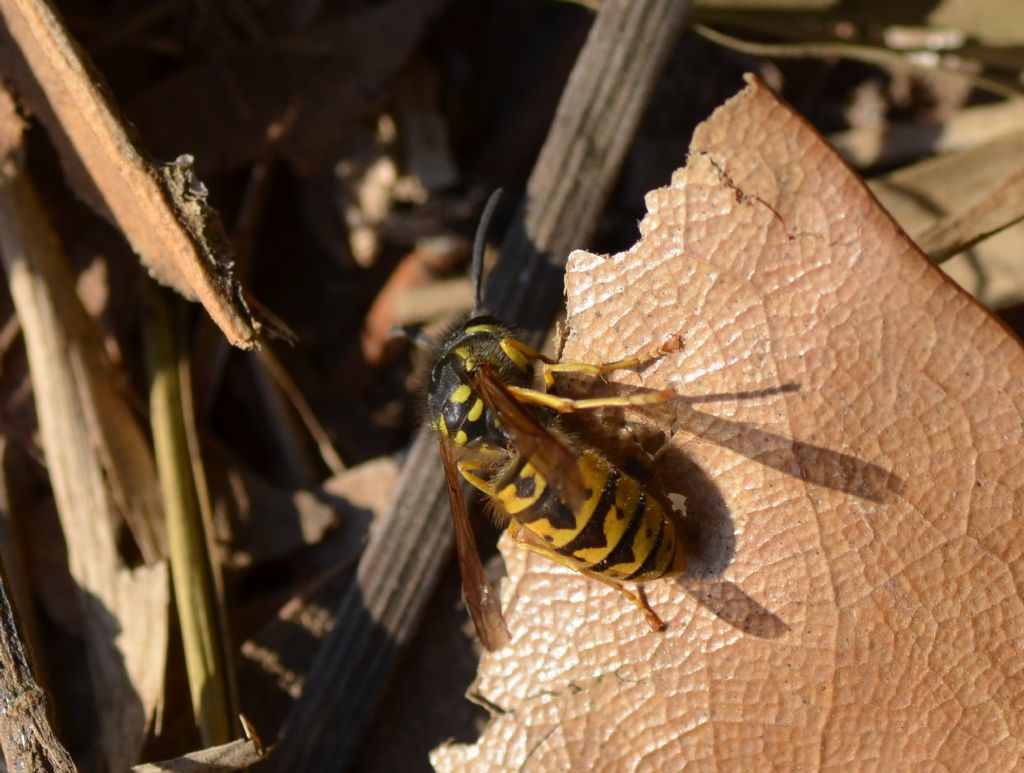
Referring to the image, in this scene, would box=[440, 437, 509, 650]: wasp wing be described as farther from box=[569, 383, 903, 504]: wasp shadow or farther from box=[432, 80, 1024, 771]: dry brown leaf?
box=[569, 383, 903, 504]: wasp shadow

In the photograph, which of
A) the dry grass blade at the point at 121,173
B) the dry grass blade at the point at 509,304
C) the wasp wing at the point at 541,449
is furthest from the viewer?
the dry grass blade at the point at 509,304

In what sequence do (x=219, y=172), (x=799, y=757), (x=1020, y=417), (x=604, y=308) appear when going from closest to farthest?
(x=1020, y=417), (x=799, y=757), (x=604, y=308), (x=219, y=172)

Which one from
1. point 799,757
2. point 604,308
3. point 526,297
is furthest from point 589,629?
point 526,297

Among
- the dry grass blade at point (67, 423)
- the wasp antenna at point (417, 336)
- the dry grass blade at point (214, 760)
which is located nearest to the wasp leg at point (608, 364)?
the wasp antenna at point (417, 336)

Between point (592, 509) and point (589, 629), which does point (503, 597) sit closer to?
point (589, 629)

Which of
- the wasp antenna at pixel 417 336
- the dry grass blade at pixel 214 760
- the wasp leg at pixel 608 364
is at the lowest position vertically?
the dry grass blade at pixel 214 760

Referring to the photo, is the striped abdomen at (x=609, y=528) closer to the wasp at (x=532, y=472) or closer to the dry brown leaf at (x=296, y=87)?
the wasp at (x=532, y=472)
